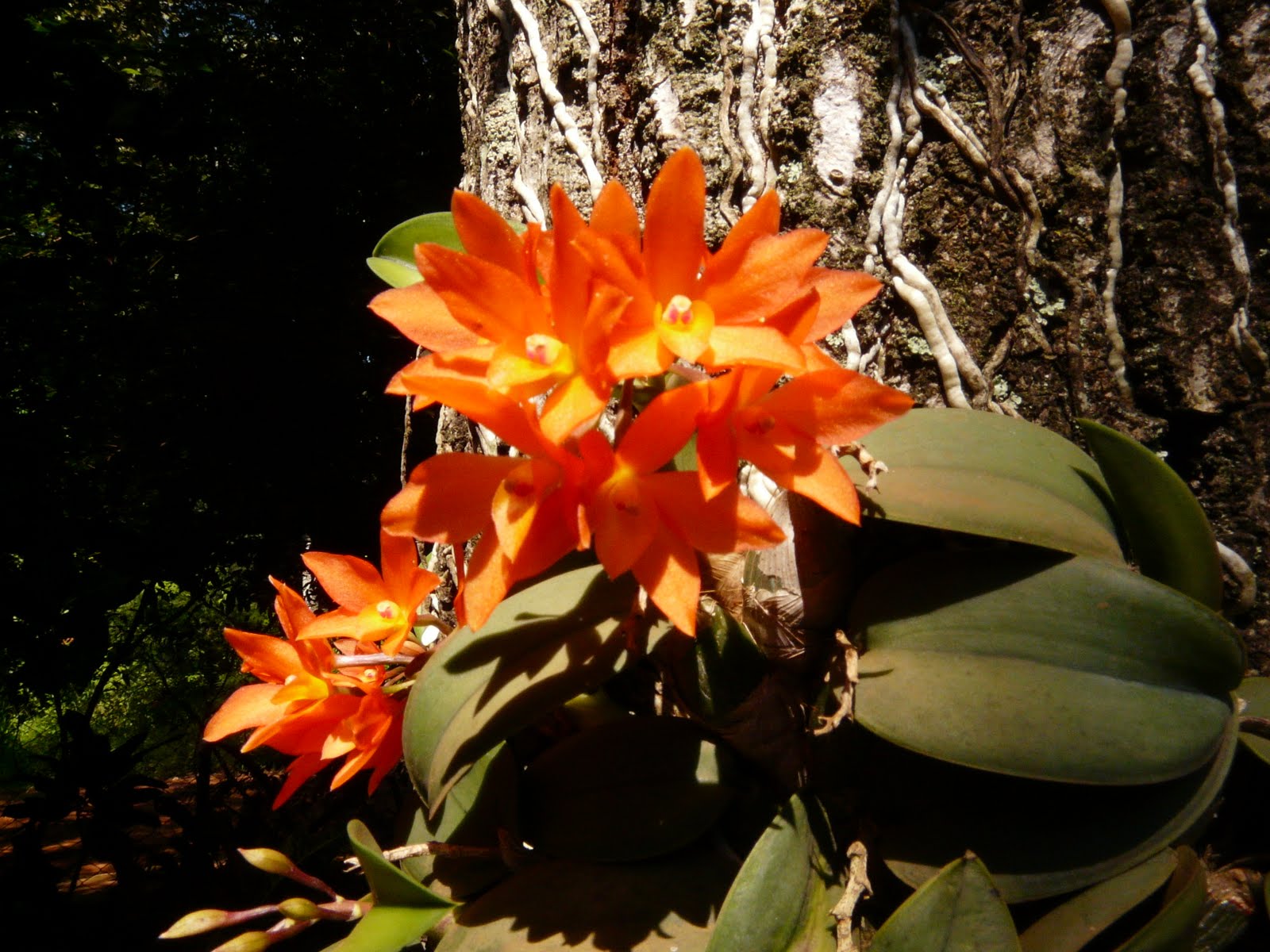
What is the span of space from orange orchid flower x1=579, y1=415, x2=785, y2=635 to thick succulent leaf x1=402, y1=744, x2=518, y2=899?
0.23 m

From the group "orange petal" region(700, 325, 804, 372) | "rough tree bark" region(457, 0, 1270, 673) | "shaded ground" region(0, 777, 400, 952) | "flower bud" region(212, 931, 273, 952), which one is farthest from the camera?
"shaded ground" region(0, 777, 400, 952)

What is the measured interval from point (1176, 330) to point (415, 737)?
634 mm

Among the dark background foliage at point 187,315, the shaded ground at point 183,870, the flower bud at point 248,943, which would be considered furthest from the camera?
the dark background foliage at point 187,315

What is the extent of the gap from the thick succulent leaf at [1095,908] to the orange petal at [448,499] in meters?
0.40

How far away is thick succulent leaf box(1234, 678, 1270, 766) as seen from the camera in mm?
499

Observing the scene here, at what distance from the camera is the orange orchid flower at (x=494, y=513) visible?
42cm

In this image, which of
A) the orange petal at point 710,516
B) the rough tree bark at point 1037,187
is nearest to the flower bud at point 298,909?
the orange petal at point 710,516

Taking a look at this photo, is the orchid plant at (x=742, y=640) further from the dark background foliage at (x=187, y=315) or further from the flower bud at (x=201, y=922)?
the dark background foliage at (x=187, y=315)

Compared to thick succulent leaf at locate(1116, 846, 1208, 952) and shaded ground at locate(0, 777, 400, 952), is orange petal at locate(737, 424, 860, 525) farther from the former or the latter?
shaded ground at locate(0, 777, 400, 952)

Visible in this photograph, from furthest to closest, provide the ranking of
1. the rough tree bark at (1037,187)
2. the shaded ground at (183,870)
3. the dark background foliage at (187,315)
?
the dark background foliage at (187,315) < the shaded ground at (183,870) < the rough tree bark at (1037,187)

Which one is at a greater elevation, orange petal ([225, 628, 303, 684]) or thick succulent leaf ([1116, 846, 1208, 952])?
orange petal ([225, 628, 303, 684])

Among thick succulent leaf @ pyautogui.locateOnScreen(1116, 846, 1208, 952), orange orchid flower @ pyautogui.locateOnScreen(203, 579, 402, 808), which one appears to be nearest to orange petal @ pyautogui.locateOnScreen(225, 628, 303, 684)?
orange orchid flower @ pyautogui.locateOnScreen(203, 579, 402, 808)

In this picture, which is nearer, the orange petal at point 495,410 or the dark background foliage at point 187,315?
the orange petal at point 495,410

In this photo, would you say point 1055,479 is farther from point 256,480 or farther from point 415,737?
point 256,480
